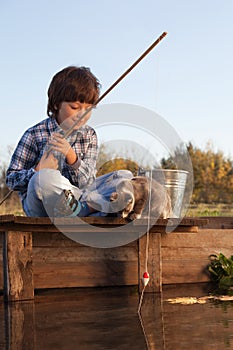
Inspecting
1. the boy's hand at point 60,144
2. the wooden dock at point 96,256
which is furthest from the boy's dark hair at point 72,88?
the wooden dock at point 96,256

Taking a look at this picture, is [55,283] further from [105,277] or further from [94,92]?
[94,92]

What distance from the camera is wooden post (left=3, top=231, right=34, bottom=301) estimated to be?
11.1 ft

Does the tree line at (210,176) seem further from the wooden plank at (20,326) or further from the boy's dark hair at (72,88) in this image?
the wooden plank at (20,326)

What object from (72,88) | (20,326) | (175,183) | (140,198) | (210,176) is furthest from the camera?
(210,176)

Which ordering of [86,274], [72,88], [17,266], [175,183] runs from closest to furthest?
[17,266] → [86,274] → [72,88] → [175,183]

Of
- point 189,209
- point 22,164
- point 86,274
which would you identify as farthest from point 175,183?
point 189,209

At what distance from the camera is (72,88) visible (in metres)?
3.87

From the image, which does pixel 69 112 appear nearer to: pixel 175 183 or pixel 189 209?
pixel 175 183

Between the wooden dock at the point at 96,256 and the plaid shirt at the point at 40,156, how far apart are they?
344mm

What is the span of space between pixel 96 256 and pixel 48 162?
0.65m

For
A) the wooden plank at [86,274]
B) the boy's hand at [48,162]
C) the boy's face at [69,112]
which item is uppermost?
the boy's face at [69,112]

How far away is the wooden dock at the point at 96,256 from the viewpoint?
3396mm

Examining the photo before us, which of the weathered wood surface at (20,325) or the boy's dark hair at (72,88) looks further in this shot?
the boy's dark hair at (72,88)

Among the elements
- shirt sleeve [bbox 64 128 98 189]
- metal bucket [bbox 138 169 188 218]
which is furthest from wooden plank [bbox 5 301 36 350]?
metal bucket [bbox 138 169 188 218]
